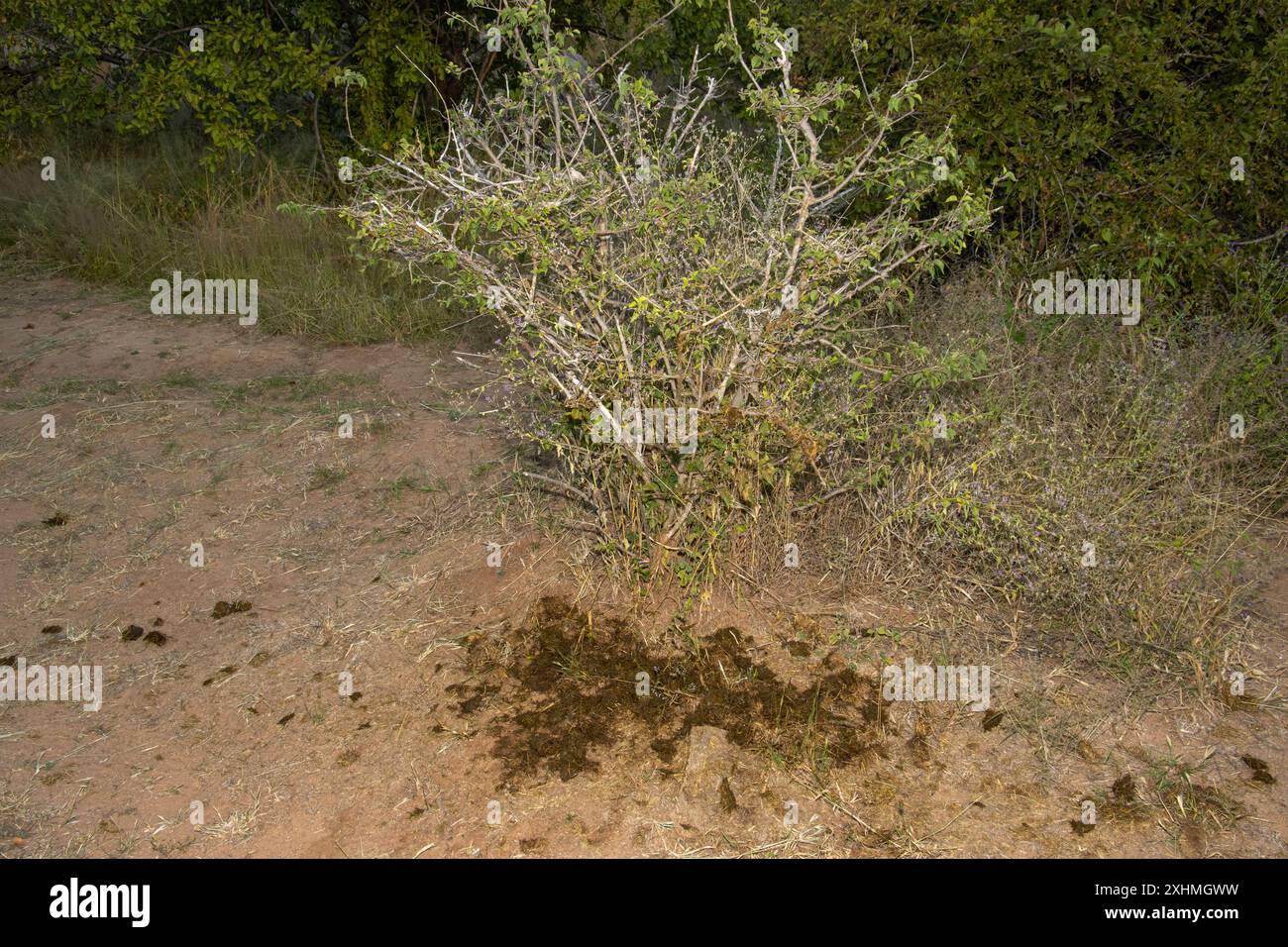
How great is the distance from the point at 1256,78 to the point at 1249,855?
154 inches

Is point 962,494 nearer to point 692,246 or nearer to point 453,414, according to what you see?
point 692,246

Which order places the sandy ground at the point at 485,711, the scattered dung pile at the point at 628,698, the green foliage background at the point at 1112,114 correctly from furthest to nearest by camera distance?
the green foliage background at the point at 1112,114
the scattered dung pile at the point at 628,698
the sandy ground at the point at 485,711

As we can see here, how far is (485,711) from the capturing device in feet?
12.4

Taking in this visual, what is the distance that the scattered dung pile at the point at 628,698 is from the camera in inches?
141

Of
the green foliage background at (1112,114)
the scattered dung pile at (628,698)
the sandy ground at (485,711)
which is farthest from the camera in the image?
the green foliage background at (1112,114)

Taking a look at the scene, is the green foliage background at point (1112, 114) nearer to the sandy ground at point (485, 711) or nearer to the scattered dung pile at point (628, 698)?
the sandy ground at point (485, 711)

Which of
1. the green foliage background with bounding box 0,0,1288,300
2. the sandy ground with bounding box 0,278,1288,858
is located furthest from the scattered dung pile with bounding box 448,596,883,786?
the green foliage background with bounding box 0,0,1288,300

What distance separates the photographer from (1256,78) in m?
5.53

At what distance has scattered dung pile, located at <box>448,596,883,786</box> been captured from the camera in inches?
141

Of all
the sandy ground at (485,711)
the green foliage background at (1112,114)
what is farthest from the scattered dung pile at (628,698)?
the green foliage background at (1112,114)

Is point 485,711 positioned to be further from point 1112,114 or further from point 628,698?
point 1112,114

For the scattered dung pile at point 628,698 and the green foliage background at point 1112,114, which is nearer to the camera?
the scattered dung pile at point 628,698

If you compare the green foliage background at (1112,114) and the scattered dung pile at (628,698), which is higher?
the green foliage background at (1112,114)

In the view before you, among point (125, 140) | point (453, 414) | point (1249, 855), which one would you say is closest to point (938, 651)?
point (1249, 855)
